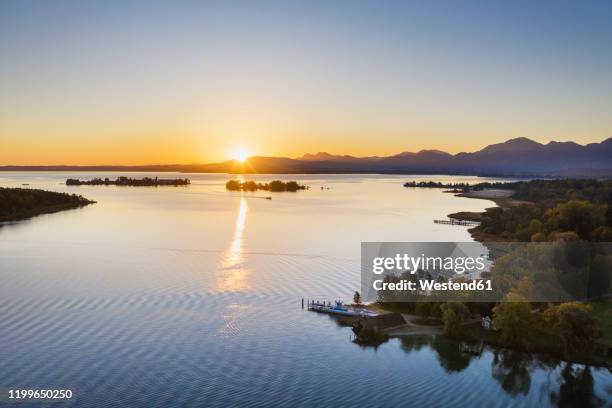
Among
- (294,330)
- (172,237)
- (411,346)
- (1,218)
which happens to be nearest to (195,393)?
(294,330)

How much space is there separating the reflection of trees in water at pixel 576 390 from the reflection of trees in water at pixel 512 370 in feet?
3.05

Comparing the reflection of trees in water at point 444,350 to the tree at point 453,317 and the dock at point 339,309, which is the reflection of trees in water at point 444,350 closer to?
the tree at point 453,317

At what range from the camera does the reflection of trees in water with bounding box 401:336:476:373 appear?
17750 mm

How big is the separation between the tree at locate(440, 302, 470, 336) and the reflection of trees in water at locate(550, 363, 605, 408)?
3830 millimetres

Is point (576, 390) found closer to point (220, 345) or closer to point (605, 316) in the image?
point (605, 316)

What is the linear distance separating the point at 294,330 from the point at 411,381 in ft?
17.7

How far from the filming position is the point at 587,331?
17.9 m

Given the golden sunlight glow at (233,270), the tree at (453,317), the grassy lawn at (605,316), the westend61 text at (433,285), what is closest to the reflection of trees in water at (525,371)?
the tree at (453,317)

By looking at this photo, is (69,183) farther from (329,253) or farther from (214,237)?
(329,253)

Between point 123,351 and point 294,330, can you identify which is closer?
point 123,351

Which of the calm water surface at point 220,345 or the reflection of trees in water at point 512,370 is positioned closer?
the calm water surface at point 220,345

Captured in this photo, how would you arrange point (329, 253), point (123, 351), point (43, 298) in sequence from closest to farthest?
1. point (123, 351)
2. point (43, 298)
3. point (329, 253)

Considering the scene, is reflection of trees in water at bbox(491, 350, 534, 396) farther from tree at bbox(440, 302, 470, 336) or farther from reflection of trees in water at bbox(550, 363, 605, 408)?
tree at bbox(440, 302, 470, 336)

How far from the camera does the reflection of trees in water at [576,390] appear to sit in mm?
15523
